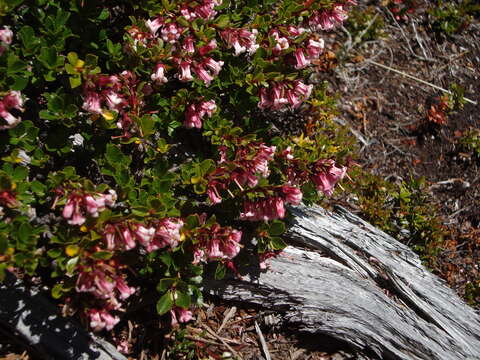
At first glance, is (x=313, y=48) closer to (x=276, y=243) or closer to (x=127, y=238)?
(x=276, y=243)

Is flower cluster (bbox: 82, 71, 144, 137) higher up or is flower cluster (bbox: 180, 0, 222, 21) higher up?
flower cluster (bbox: 180, 0, 222, 21)

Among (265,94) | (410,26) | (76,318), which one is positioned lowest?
(76,318)

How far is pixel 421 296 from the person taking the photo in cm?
329

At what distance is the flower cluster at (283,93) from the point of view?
2.56m

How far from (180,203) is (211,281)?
0.67m

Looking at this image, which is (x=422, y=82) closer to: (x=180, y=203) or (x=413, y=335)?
(x=413, y=335)

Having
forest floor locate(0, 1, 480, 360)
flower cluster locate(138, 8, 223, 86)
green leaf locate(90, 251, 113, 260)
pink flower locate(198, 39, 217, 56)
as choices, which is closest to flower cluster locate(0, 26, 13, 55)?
flower cluster locate(138, 8, 223, 86)

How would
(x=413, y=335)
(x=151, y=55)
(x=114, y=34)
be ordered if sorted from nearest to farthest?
(x=151, y=55) < (x=114, y=34) < (x=413, y=335)

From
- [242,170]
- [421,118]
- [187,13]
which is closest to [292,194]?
[242,170]

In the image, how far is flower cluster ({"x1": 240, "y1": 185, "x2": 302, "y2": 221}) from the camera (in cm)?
238

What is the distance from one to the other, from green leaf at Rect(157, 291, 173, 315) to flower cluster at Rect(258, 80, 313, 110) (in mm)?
1148

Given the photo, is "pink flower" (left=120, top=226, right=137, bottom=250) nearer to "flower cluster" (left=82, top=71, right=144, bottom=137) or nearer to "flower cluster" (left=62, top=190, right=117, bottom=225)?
"flower cluster" (left=62, top=190, right=117, bottom=225)

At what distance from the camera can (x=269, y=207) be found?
8.05ft

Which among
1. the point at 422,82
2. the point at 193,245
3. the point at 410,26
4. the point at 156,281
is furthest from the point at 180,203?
the point at 410,26
